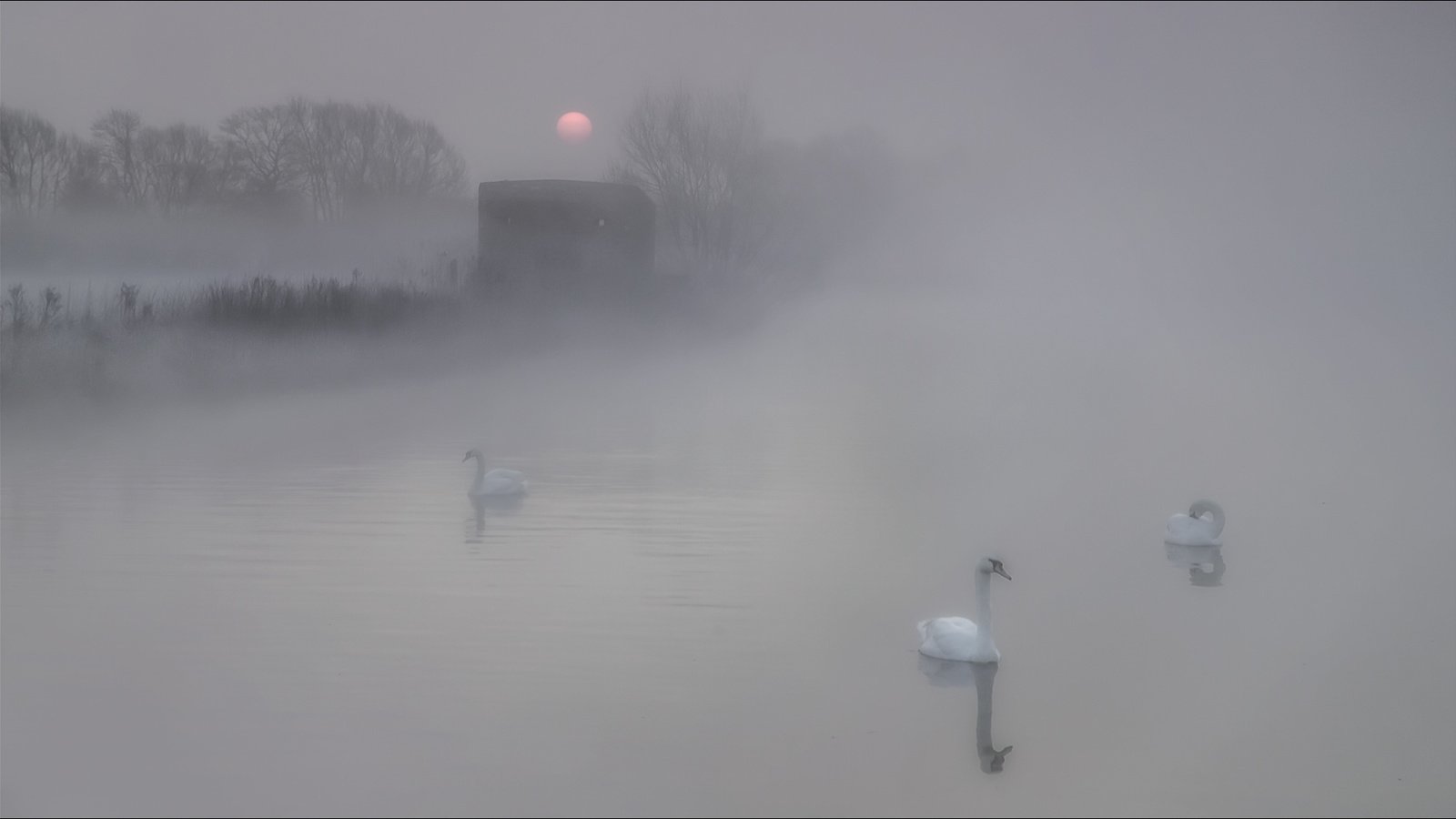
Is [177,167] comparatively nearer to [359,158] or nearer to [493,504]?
[359,158]

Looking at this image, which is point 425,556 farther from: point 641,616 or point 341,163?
point 341,163

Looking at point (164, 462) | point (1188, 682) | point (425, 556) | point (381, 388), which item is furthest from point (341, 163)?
point (1188, 682)

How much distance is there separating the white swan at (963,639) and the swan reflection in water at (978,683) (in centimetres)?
3

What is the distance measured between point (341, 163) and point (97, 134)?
3.40 metres

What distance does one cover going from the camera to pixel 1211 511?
832 centimetres

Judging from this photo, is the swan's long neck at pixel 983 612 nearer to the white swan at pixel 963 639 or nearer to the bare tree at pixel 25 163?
the white swan at pixel 963 639

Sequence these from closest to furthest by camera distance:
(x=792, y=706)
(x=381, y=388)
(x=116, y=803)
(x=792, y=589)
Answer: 1. (x=116, y=803)
2. (x=792, y=706)
3. (x=792, y=589)
4. (x=381, y=388)

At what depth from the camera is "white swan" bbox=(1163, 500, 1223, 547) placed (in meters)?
7.98

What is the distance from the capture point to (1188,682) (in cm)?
530

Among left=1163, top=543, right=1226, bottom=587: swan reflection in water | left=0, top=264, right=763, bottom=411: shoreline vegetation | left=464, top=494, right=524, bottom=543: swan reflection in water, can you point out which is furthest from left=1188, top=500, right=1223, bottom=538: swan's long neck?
left=0, top=264, right=763, bottom=411: shoreline vegetation

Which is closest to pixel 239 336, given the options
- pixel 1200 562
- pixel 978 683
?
pixel 1200 562

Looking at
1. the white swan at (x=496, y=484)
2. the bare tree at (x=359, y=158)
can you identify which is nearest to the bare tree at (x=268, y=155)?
the bare tree at (x=359, y=158)

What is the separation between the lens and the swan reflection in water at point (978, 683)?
452 cm

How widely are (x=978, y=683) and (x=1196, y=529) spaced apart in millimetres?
3225
